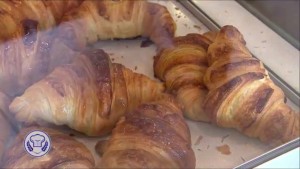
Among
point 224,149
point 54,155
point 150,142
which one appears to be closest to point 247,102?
point 224,149

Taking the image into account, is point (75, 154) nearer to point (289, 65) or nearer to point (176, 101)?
point (176, 101)

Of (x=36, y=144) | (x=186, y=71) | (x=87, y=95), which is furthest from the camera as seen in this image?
(x=186, y=71)

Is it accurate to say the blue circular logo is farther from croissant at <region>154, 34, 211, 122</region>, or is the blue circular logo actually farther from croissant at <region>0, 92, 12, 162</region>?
croissant at <region>154, 34, 211, 122</region>

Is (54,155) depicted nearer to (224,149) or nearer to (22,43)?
(22,43)

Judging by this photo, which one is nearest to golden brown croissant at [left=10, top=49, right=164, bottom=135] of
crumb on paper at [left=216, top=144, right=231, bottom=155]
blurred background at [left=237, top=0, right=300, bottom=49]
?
crumb on paper at [left=216, top=144, right=231, bottom=155]

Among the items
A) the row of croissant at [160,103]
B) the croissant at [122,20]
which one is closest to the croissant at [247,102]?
the row of croissant at [160,103]

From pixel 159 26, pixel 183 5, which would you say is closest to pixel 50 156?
pixel 159 26

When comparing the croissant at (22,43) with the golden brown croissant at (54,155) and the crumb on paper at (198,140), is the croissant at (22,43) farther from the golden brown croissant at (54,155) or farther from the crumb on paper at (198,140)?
the crumb on paper at (198,140)
